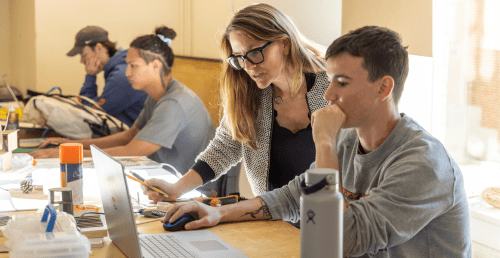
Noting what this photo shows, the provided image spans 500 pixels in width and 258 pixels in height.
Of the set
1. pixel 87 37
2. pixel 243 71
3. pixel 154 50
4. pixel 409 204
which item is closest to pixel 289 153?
pixel 243 71

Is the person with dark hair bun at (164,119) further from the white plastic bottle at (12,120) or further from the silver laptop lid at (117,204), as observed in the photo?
the silver laptop lid at (117,204)

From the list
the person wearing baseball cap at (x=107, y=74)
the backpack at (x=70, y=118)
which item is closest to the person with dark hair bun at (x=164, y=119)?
the backpack at (x=70, y=118)

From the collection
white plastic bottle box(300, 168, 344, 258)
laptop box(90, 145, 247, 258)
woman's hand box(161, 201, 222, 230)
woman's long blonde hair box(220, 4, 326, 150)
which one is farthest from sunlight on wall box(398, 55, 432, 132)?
white plastic bottle box(300, 168, 344, 258)

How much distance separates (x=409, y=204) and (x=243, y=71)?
41.1 inches

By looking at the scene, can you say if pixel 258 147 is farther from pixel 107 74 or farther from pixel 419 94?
pixel 107 74

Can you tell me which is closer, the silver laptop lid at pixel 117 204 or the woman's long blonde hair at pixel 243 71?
the silver laptop lid at pixel 117 204

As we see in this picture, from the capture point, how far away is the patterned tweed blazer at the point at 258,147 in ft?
6.13

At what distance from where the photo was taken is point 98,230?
121 centimetres

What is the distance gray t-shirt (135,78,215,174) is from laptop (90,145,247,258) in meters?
1.59

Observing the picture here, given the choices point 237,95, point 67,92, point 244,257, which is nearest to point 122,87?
point 67,92

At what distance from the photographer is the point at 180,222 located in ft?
4.35

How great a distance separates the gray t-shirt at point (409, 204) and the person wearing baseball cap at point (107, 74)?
10.4 feet

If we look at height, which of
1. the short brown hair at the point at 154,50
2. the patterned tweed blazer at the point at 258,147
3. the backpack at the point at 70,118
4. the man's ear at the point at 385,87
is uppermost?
the short brown hair at the point at 154,50

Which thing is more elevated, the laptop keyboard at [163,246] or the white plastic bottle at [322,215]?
the white plastic bottle at [322,215]
